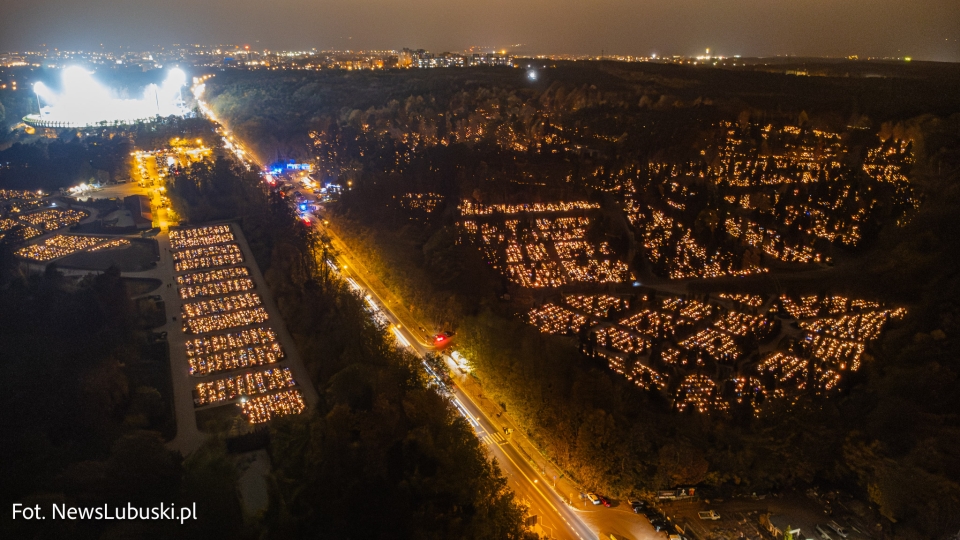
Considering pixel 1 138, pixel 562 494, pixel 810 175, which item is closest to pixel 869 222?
pixel 810 175

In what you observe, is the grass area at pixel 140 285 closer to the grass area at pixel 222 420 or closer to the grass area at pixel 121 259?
the grass area at pixel 121 259

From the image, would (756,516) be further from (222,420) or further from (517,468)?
(222,420)

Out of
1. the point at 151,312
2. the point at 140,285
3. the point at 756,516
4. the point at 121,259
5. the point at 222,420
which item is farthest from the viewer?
the point at 121,259

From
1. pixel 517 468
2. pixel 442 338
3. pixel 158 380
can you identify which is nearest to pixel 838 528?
pixel 517 468

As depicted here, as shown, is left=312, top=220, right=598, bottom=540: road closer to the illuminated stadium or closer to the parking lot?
the parking lot

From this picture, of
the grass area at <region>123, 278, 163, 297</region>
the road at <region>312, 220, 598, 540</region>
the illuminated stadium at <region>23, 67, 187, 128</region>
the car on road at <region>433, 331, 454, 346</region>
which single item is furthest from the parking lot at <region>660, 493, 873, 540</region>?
the illuminated stadium at <region>23, 67, 187, 128</region>

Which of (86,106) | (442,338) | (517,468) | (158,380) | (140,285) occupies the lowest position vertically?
(517,468)

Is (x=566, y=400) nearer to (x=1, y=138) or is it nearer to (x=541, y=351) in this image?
(x=541, y=351)
